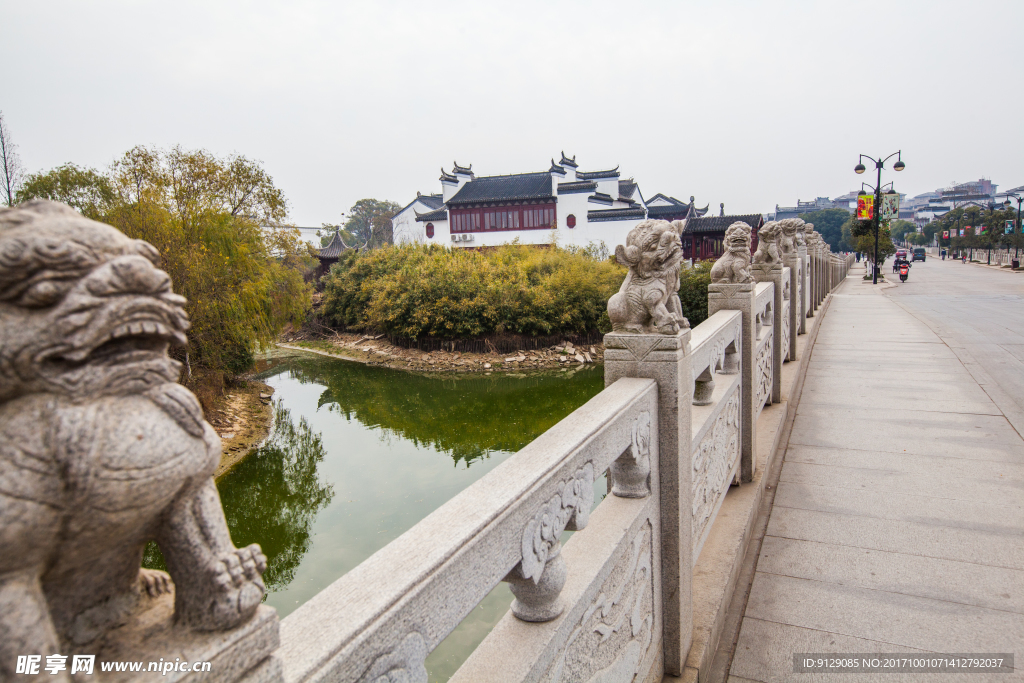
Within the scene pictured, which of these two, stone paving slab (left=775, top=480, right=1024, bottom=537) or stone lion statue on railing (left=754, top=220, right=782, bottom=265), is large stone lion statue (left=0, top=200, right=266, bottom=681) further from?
stone lion statue on railing (left=754, top=220, right=782, bottom=265)

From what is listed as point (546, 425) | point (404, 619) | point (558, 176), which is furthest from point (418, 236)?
point (404, 619)

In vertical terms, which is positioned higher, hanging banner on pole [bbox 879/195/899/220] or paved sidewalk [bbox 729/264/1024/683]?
hanging banner on pole [bbox 879/195/899/220]

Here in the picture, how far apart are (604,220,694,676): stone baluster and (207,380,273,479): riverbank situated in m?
8.17

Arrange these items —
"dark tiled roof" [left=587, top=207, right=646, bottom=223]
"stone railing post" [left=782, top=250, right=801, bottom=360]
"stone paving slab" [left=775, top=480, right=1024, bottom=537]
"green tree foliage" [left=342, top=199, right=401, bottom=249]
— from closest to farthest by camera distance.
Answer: "stone paving slab" [left=775, top=480, right=1024, bottom=537] → "stone railing post" [left=782, top=250, right=801, bottom=360] → "dark tiled roof" [left=587, top=207, right=646, bottom=223] → "green tree foliage" [left=342, top=199, right=401, bottom=249]

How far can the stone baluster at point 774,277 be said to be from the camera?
594cm

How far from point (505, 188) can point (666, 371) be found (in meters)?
31.9

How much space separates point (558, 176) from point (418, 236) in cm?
851

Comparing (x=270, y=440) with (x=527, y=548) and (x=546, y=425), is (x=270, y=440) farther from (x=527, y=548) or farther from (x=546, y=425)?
(x=527, y=548)

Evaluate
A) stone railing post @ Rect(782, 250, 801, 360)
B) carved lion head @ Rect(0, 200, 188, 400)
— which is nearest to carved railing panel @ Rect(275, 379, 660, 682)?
carved lion head @ Rect(0, 200, 188, 400)

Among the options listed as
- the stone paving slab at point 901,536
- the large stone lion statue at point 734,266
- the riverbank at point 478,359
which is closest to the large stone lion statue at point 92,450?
the stone paving slab at point 901,536

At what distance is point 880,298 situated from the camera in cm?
1633

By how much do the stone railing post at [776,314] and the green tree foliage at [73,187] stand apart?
445 inches

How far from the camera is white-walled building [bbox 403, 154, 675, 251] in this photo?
31.1 meters

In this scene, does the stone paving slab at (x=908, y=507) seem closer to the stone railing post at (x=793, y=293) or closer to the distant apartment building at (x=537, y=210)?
the stone railing post at (x=793, y=293)
